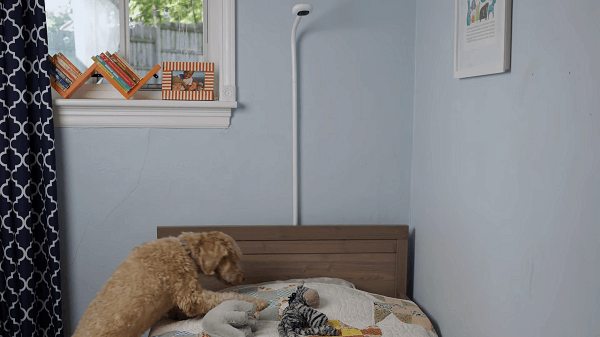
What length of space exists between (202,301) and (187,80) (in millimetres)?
1042

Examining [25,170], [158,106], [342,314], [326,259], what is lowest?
[342,314]

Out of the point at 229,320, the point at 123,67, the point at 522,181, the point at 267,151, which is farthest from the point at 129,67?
the point at 522,181

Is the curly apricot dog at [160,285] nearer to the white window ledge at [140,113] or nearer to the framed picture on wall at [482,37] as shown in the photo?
the white window ledge at [140,113]

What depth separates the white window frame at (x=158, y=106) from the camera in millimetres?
2111

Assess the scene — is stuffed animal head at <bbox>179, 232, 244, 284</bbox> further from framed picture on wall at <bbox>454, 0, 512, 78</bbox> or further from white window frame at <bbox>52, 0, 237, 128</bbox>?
framed picture on wall at <bbox>454, 0, 512, 78</bbox>

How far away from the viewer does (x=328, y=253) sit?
2.18 meters

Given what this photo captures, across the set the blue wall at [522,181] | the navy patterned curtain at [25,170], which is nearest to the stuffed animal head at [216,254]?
the navy patterned curtain at [25,170]

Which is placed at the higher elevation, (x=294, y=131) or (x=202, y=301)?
(x=294, y=131)

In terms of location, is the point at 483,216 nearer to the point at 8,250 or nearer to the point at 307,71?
the point at 307,71

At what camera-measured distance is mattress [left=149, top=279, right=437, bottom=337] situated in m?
1.73

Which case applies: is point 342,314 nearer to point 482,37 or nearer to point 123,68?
point 482,37

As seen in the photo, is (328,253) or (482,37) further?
(328,253)

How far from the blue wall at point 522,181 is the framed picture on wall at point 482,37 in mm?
33

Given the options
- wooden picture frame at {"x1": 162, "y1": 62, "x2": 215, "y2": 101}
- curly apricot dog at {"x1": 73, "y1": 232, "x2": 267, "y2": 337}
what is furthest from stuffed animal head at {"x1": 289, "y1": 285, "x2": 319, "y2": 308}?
wooden picture frame at {"x1": 162, "y1": 62, "x2": 215, "y2": 101}
